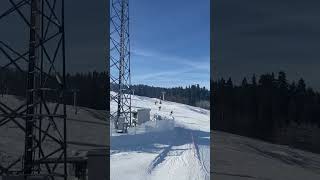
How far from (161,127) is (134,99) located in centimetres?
130

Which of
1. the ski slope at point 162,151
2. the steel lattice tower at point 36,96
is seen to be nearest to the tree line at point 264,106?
the ski slope at point 162,151

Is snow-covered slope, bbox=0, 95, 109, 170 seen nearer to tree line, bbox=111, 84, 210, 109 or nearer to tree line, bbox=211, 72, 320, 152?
tree line, bbox=211, 72, 320, 152

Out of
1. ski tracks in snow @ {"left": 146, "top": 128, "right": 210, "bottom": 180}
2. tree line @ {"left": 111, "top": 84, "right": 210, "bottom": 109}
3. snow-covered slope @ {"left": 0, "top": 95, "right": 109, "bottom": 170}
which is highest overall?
tree line @ {"left": 111, "top": 84, "right": 210, "bottom": 109}

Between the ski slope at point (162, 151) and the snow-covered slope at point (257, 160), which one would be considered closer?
the snow-covered slope at point (257, 160)

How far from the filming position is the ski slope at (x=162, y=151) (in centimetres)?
1250

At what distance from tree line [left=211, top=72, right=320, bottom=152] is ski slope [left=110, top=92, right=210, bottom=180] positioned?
1791 millimetres

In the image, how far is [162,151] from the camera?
14055 mm

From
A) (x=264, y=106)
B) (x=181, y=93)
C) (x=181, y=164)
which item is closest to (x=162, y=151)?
(x=181, y=164)

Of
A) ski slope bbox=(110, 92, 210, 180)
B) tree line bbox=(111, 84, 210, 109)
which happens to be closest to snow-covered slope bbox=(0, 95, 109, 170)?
ski slope bbox=(110, 92, 210, 180)

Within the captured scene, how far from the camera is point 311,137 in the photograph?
10.9m

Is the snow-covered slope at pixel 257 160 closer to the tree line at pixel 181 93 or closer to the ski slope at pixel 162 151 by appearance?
the ski slope at pixel 162 151

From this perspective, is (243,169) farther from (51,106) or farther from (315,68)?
(51,106)

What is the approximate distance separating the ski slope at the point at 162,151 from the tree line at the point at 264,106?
1791 mm

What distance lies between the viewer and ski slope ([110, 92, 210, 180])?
12.5m
